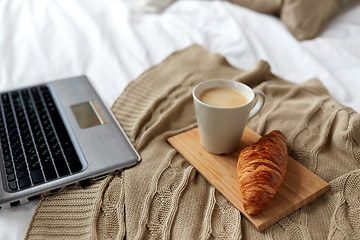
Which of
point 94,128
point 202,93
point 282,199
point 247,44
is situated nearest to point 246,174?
point 282,199

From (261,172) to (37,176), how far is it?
0.36m

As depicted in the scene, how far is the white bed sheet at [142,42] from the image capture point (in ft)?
3.16

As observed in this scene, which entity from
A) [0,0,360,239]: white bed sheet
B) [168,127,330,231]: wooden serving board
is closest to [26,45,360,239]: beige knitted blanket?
[168,127,330,231]: wooden serving board

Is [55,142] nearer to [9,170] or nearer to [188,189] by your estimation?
[9,170]

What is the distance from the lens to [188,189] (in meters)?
0.57

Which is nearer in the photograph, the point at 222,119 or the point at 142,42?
the point at 222,119

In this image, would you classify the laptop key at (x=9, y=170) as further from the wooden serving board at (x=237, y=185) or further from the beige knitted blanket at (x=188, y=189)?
the wooden serving board at (x=237, y=185)

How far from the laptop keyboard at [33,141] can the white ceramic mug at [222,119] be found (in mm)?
234

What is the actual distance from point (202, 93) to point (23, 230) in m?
0.37

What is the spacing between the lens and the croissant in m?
0.49

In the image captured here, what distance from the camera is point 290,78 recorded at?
3.17ft

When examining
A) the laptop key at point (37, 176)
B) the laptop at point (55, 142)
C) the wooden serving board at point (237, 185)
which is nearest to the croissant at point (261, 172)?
the wooden serving board at point (237, 185)

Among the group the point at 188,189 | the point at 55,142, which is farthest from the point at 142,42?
the point at 188,189

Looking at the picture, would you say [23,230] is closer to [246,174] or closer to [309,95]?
[246,174]
